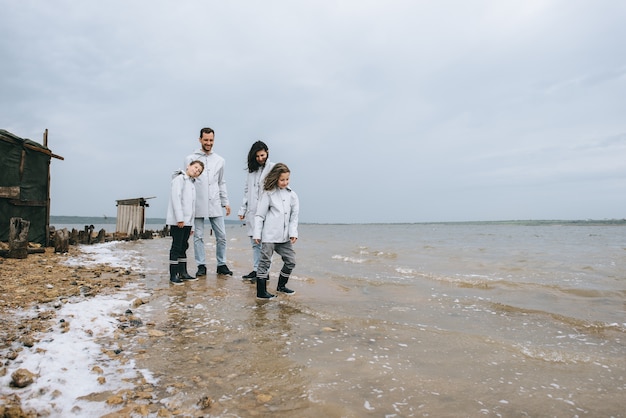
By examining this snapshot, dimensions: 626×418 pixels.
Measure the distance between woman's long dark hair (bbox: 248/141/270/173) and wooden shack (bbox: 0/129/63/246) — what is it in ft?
20.0

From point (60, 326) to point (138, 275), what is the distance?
11.5 ft

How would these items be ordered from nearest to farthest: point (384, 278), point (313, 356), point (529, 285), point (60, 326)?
point (313, 356) → point (60, 326) → point (529, 285) → point (384, 278)

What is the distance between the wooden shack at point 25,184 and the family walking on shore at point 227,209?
5.10 metres

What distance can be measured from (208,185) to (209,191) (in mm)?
110

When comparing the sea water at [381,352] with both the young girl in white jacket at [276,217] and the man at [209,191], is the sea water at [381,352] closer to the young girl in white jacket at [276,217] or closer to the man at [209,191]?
the young girl in white jacket at [276,217]

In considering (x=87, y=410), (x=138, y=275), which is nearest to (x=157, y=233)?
(x=138, y=275)

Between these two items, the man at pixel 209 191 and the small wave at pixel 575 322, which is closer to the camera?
the small wave at pixel 575 322

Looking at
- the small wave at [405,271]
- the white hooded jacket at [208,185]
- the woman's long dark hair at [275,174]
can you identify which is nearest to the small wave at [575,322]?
the woman's long dark hair at [275,174]

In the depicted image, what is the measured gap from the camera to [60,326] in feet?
11.5

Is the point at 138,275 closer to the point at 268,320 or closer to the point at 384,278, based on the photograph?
the point at 268,320

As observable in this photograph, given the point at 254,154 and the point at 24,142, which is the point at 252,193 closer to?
the point at 254,154

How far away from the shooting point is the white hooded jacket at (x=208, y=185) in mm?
6699

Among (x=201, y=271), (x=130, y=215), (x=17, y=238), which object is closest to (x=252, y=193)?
(x=201, y=271)

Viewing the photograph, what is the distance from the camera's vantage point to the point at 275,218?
545 centimetres
